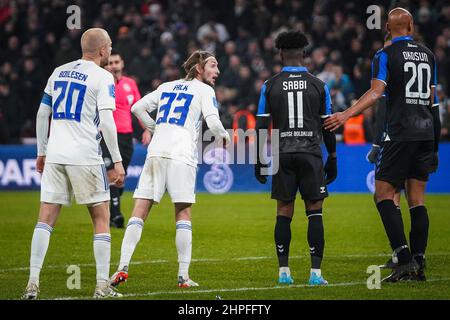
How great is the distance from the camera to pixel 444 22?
25.4 m

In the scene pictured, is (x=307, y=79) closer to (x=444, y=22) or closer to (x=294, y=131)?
(x=294, y=131)

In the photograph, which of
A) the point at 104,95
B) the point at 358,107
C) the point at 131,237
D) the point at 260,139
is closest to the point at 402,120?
the point at 358,107

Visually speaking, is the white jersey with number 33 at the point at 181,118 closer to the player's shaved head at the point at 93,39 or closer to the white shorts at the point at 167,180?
the white shorts at the point at 167,180

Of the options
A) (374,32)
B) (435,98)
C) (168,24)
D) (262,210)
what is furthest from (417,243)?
(168,24)

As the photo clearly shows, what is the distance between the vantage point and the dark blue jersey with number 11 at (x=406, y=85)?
9930mm

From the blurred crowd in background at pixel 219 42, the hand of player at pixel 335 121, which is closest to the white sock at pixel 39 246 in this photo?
the hand of player at pixel 335 121

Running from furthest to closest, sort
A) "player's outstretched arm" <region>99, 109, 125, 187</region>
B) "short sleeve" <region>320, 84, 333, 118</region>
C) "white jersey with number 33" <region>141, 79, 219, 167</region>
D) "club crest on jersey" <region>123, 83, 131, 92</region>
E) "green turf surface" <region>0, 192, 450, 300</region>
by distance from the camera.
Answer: "club crest on jersey" <region>123, 83, 131, 92</region> → "short sleeve" <region>320, 84, 333, 118</region> → "white jersey with number 33" <region>141, 79, 219, 167</region> → "green turf surface" <region>0, 192, 450, 300</region> → "player's outstretched arm" <region>99, 109, 125, 187</region>

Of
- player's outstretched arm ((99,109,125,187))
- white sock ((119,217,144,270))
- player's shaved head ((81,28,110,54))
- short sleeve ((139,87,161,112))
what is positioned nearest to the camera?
player's outstretched arm ((99,109,125,187))

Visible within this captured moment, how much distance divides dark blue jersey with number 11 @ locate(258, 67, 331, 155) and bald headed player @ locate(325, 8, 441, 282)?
0.63ft

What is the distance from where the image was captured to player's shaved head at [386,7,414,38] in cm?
1005

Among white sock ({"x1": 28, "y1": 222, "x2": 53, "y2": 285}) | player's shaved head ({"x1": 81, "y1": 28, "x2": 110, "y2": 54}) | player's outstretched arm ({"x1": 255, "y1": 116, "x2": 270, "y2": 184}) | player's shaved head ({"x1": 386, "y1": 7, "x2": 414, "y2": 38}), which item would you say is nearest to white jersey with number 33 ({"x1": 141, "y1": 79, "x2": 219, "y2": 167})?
player's outstretched arm ({"x1": 255, "y1": 116, "x2": 270, "y2": 184})

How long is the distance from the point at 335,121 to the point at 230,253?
3.61 metres

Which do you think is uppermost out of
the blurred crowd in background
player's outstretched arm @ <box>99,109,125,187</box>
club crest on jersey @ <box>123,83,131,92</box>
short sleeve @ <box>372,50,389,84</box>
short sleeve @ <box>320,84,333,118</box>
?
the blurred crowd in background

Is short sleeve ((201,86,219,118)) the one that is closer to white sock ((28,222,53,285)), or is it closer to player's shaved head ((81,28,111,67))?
player's shaved head ((81,28,111,67))
